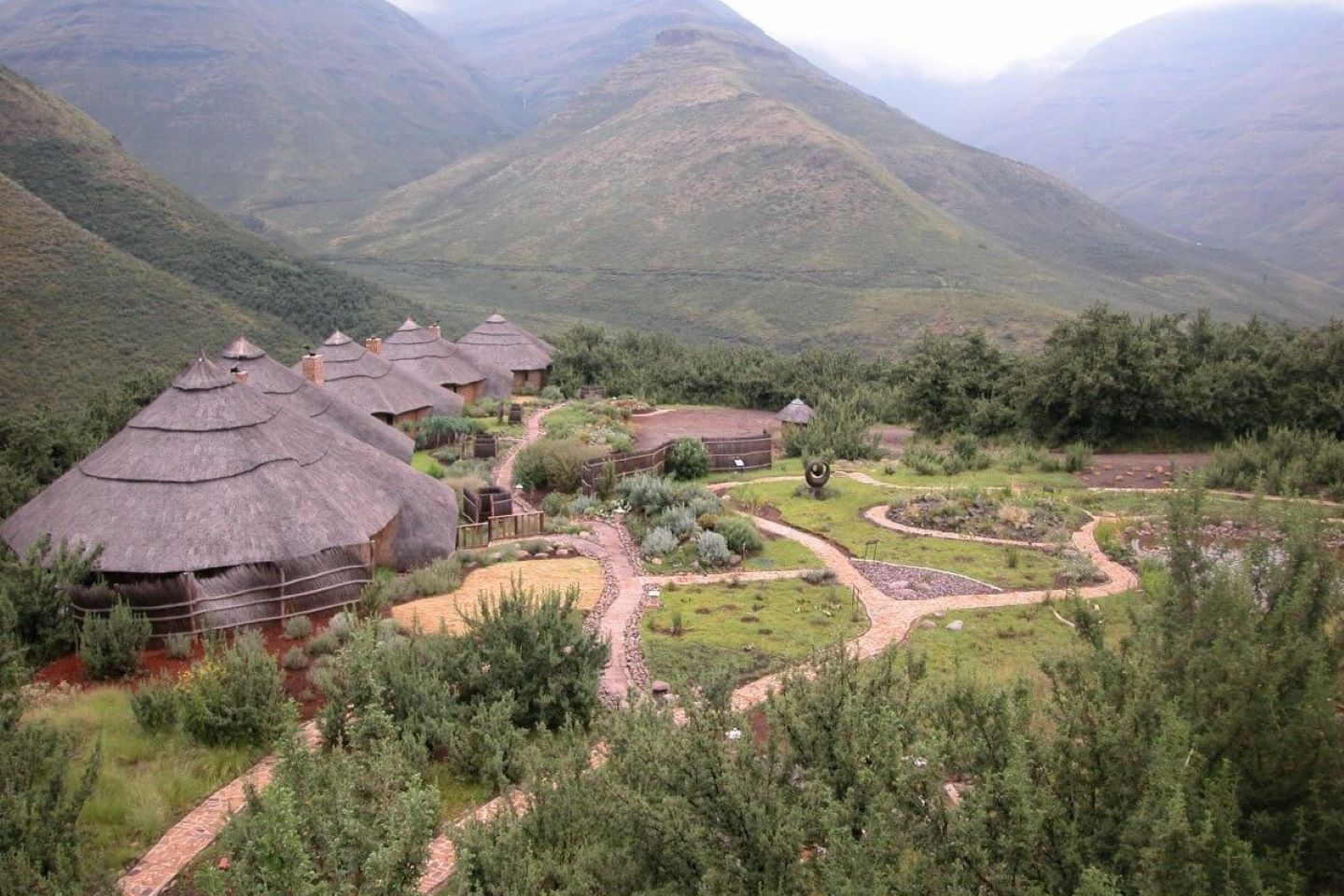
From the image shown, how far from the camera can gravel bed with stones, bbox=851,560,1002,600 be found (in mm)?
12953

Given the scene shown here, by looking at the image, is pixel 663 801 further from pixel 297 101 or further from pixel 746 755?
pixel 297 101

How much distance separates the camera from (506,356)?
3853 centimetres

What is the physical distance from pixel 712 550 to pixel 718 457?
9210 millimetres

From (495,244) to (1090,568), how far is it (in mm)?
81649

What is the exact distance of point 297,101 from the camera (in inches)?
5315

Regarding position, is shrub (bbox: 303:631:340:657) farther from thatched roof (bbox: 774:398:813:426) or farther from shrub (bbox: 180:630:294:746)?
thatched roof (bbox: 774:398:813:426)

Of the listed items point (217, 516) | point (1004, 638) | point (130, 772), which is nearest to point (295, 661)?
point (130, 772)

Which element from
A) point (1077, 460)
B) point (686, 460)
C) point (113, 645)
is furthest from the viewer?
point (686, 460)

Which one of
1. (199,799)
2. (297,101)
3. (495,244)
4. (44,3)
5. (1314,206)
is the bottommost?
(199,799)

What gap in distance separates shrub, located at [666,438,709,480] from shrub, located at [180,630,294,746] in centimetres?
1417

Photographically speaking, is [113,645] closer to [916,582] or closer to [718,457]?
[916,582]

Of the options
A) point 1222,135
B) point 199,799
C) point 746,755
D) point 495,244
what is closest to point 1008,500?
point 746,755

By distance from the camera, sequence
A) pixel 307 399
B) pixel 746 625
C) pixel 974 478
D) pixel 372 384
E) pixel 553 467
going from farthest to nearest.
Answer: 1. pixel 372 384
2. pixel 553 467
3. pixel 974 478
4. pixel 307 399
5. pixel 746 625

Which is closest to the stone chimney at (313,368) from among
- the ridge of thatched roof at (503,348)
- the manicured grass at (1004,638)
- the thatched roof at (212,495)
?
the thatched roof at (212,495)
